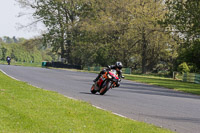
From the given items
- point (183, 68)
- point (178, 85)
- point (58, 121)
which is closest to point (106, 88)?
point (58, 121)

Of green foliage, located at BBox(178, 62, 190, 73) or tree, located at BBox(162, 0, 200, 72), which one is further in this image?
green foliage, located at BBox(178, 62, 190, 73)

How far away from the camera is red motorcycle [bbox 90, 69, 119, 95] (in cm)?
1811

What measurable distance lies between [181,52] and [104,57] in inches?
712

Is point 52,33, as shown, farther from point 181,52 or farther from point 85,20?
point 181,52

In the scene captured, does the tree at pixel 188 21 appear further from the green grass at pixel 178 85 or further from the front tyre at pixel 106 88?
the front tyre at pixel 106 88

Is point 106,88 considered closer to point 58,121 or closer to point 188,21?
point 58,121

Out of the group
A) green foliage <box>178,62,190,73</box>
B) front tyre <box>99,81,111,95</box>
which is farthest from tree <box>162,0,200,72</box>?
front tyre <box>99,81,111,95</box>

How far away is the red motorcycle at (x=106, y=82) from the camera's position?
59.4 feet

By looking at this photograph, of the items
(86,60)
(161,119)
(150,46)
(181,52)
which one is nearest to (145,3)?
(150,46)

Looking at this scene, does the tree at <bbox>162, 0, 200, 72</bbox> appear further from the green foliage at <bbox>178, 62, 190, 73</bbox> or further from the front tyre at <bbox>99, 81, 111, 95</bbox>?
the front tyre at <bbox>99, 81, 111, 95</bbox>

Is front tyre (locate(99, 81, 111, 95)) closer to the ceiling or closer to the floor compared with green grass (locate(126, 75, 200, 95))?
closer to the ceiling

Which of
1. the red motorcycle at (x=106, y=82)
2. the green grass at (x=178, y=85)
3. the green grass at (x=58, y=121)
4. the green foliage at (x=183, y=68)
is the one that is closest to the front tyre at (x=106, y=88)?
the red motorcycle at (x=106, y=82)

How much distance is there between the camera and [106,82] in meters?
18.6

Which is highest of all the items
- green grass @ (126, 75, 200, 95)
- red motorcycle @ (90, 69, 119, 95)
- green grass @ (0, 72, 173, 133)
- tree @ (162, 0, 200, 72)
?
tree @ (162, 0, 200, 72)
